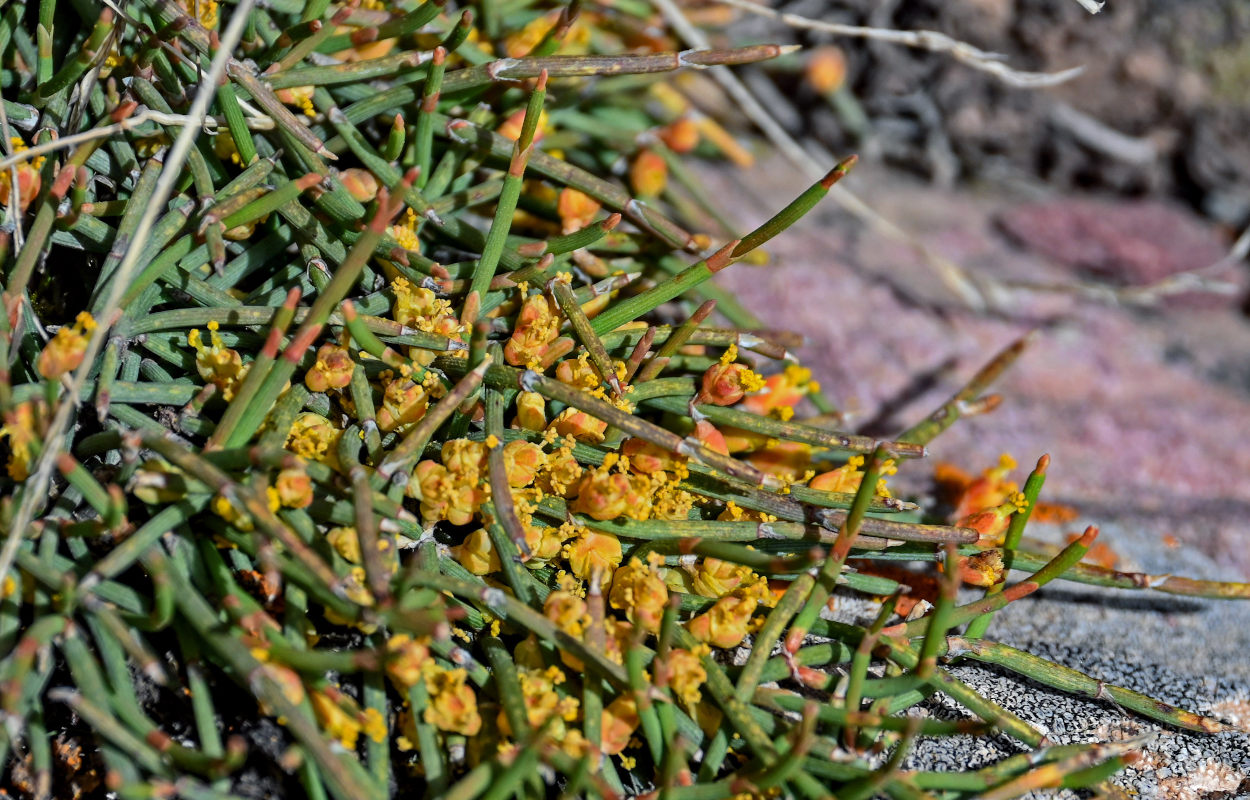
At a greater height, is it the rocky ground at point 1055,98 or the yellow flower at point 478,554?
the rocky ground at point 1055,98

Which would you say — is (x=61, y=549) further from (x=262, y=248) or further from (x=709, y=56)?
(x=709, y=56)

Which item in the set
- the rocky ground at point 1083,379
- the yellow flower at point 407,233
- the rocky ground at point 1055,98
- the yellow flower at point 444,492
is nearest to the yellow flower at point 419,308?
the yellow flower at point 407,233

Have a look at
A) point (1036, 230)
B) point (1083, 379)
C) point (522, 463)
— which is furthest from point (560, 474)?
point (1036, 230)

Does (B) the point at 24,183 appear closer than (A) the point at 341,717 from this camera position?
No

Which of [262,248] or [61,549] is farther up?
[262,248]

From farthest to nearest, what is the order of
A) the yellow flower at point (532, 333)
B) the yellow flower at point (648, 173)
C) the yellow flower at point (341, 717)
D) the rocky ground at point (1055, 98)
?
1. the rocky ground at point (1055, 98)
2. the yellow flower at point (648, 173)
3. the yellow flower at point (532, 333)
4. the yellow flower at point (341, 717)

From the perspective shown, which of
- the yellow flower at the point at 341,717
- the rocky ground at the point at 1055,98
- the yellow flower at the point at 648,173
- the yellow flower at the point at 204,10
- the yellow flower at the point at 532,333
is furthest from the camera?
the rocky ground at the point at 1055,98

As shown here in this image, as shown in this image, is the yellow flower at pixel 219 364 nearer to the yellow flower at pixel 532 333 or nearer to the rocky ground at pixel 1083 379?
the yellow flower at pixel 532 333

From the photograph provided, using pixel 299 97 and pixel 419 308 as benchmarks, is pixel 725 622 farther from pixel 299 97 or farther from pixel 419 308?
pixel 299 97

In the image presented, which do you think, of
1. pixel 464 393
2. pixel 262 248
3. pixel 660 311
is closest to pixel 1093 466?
pixel 660 311
